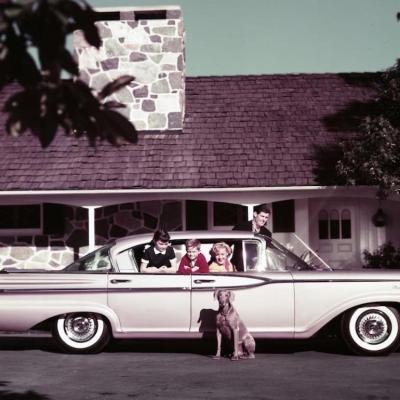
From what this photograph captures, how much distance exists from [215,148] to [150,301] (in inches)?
304

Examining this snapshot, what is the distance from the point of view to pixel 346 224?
16.5 metres

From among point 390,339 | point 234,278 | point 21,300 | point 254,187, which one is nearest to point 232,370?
point 234,278

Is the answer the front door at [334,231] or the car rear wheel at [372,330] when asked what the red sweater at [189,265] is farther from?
the front door at [334,231]

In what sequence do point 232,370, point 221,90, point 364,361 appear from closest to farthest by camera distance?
1. point 232,370
2. point 364,361
3. point 221,90

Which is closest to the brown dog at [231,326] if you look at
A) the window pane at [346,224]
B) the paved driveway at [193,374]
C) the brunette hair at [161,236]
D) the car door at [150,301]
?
the paved driveway at [193,374]

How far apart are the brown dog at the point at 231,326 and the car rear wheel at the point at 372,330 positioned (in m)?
1.17

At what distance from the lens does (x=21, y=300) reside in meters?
9.03

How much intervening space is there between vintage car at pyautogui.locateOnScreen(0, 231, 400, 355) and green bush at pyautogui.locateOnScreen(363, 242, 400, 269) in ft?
20.7

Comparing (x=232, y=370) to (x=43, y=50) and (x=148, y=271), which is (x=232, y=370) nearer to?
(x=148, y=271)

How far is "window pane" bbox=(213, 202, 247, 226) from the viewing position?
16.7 metres

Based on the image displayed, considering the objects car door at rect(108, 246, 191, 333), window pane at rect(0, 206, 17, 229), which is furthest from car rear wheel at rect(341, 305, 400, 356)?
window pane at rect(0, 206, 17, 229)

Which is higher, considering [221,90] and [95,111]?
[221,90]

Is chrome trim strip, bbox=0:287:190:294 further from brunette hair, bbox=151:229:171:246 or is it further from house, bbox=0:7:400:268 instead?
house, bbox=0:7:400:268

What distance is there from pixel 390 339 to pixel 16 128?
685cm
